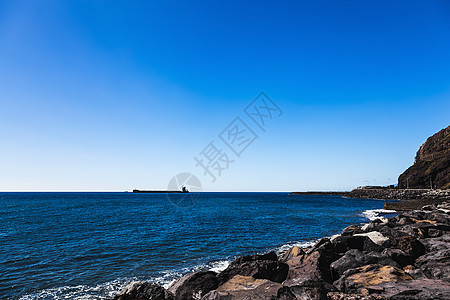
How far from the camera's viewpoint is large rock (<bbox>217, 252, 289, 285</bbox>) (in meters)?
10.3

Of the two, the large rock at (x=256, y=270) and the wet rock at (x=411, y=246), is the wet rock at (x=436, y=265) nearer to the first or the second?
the wet rock at (x=411, y=246)

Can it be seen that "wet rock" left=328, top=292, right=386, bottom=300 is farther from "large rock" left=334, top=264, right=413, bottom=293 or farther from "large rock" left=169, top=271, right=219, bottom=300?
"large rock" left=169, top=271, right=219, bottom=300

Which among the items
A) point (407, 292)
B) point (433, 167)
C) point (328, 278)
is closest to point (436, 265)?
point (328, 278)

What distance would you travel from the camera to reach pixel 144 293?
941 cm

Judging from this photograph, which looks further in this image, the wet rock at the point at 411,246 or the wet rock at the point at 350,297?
the wet rock at the point at 411,246

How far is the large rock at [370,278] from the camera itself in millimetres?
8250

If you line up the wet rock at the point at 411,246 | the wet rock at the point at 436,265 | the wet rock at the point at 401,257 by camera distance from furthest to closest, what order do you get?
the wet rock at the point at 411,246 → the wet rock at the point at 401,257 → the wet rock at the point at 436,265

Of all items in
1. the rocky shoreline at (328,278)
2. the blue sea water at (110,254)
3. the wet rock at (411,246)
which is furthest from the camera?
the blue sea water at (110,254)

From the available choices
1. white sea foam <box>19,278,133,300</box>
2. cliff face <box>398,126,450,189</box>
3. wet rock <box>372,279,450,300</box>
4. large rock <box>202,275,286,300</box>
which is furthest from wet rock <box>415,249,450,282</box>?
cliff face <box>398,126,450,189</box>

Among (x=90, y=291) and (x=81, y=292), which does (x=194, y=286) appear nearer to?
(x=90, y=291)

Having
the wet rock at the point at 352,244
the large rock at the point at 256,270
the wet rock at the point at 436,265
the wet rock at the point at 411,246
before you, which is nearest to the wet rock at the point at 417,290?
the wet rock at the point at 436,265

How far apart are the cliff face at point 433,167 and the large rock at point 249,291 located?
329 feet

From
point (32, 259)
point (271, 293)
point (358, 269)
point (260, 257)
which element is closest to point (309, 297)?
point (271, 293)

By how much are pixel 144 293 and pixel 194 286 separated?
189 centimetres
